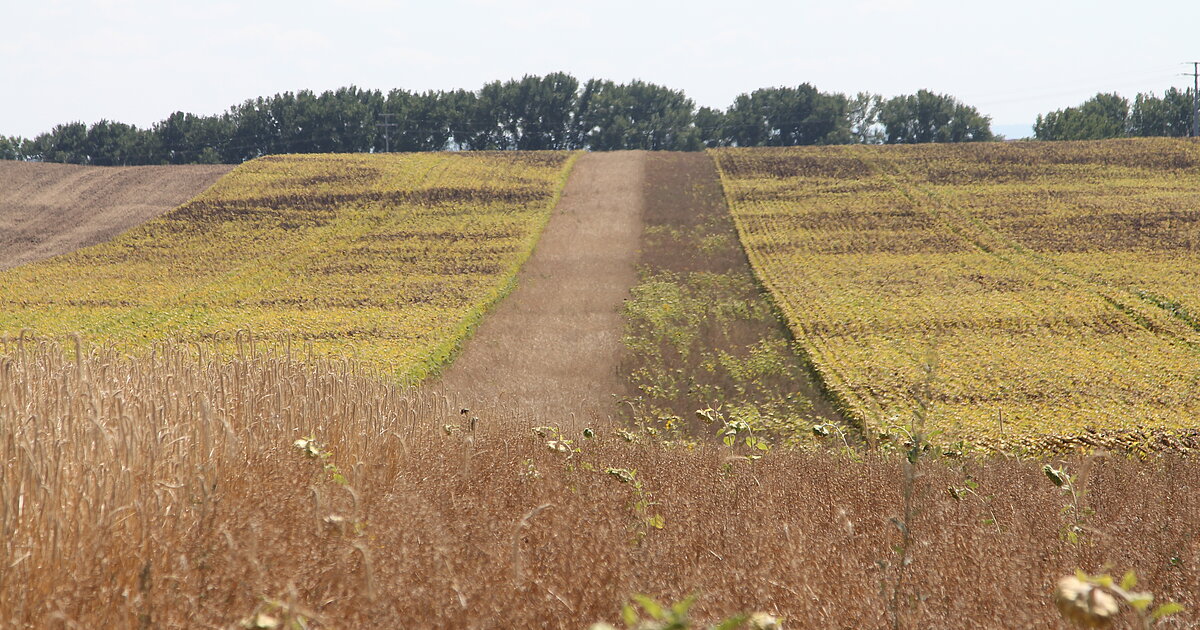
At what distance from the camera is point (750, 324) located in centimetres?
2364

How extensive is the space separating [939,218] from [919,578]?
3799 cm

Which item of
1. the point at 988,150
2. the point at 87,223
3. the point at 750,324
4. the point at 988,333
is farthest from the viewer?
the point at 988,150

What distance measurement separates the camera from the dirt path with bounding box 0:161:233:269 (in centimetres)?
3800

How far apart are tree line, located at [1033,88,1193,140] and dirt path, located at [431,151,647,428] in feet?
240

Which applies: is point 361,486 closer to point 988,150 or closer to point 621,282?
point 621,282

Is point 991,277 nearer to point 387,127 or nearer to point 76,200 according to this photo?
point 76,200

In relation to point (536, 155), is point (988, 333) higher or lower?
lower

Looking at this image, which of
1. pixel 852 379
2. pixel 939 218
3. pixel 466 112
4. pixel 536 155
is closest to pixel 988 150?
pixel 939 218

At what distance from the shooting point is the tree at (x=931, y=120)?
9150 centimetres

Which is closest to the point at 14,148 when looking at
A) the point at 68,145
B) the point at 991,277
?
the point at 68,145

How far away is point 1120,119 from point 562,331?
98512 mm

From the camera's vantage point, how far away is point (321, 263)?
109 ft

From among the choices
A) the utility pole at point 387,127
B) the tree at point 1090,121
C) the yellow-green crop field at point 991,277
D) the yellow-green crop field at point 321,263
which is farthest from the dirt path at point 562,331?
the tree at point 1090,121

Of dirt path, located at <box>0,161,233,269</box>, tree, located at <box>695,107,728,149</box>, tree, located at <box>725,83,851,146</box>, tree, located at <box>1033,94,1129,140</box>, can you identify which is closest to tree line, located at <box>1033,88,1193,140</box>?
tree, located at <box>1033,94,1129,140</box>
